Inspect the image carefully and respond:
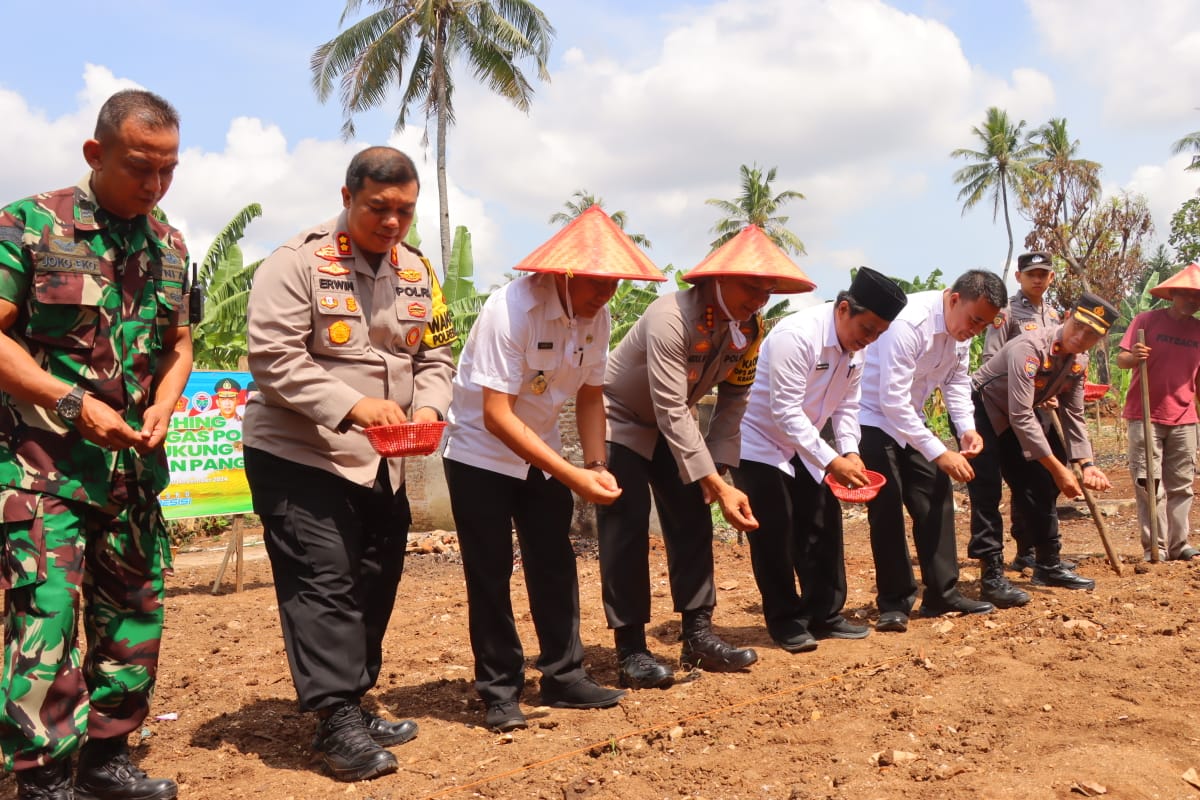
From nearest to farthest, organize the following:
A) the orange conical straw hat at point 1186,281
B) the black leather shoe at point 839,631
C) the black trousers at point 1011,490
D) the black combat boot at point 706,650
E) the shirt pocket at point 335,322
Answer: the shirt pocket at point 335,322
the black combat boot at point 706,650
the black leather shoe at point 839,631
the black trousers at point 1011,490
the orange conical straw hat at point 1186,281

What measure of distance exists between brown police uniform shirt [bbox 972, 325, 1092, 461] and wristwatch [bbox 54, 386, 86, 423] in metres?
4.80

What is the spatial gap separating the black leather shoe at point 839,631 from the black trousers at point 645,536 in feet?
2.95

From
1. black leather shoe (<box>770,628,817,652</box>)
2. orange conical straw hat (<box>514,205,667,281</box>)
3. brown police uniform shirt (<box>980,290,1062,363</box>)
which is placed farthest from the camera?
brown police uniform shirt (<box>980,290,1062,363</box>)

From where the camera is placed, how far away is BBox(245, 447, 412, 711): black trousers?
3.29 meters

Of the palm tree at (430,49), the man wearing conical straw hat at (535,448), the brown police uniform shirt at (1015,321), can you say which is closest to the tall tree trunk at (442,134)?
the palm tree at (430,49)

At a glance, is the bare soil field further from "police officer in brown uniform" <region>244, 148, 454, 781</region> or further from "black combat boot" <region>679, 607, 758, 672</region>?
"police officer in brown uniform" <region>244, 148, 454, 781</region>

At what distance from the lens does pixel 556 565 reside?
387 centimetres

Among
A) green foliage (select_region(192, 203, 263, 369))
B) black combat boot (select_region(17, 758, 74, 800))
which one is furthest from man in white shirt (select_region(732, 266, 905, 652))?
green foliage (select_region(192, 203, 263, 369))

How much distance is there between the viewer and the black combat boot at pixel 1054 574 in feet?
20.1

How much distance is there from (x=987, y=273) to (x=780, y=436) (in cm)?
143

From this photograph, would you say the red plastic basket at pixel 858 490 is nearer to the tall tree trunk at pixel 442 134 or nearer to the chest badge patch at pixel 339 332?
the chest badge patch at pixel 339 332

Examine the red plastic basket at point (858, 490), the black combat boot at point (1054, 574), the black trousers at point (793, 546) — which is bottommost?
the black combat boot at point (1054, 574)

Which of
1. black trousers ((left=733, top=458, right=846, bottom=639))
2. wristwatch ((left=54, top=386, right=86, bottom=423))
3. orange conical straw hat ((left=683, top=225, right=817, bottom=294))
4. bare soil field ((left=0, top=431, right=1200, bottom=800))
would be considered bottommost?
bare soil field ((left=0, top=431, right=1200, bottom=800))

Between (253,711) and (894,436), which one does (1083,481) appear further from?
(253,711)
